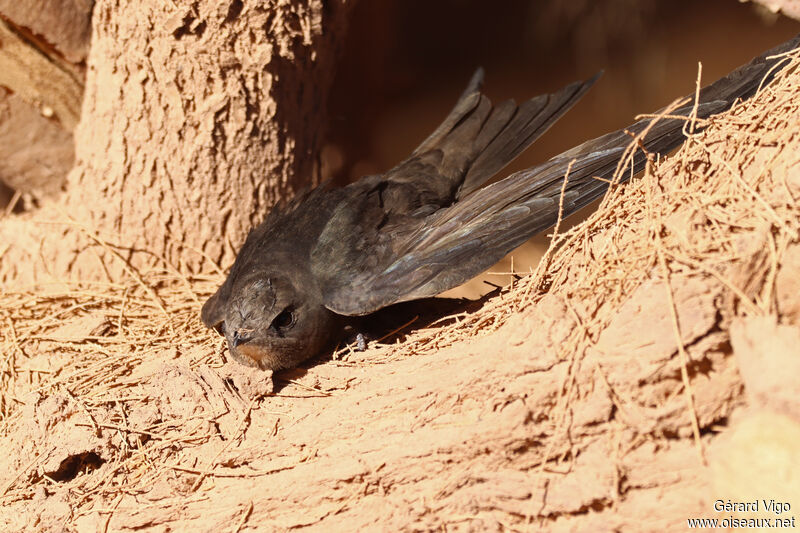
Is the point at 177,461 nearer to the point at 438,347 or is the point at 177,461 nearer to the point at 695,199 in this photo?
the point at 438,347

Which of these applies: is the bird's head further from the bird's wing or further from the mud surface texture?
the mud surface texture

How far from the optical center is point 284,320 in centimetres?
309

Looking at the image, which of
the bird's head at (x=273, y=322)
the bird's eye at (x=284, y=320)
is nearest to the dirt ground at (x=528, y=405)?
the bird's head at (x=273, y=322)

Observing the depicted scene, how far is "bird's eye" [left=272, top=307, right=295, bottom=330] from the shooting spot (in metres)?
3.06

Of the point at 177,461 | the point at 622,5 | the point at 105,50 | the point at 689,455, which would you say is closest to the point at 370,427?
the point at 177,461

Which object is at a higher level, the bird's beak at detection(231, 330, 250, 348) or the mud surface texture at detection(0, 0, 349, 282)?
the mud surface texture at detection(0, 0, 349, 282)

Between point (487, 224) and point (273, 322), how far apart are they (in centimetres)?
109

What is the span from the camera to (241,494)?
8.46 feet

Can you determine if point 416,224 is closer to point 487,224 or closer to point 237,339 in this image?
point 487,224

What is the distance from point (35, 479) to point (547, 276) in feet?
7.86

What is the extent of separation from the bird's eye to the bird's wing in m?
0.18

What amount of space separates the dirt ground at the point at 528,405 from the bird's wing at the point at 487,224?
0.18 m

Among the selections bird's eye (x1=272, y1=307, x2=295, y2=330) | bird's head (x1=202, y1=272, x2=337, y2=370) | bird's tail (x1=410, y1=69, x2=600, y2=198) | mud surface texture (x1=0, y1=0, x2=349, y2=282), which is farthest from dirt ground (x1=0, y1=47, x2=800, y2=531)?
mud surface texture (x1=0, y1=0, x2=349, y2=282)

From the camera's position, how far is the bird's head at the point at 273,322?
9.81 feet
